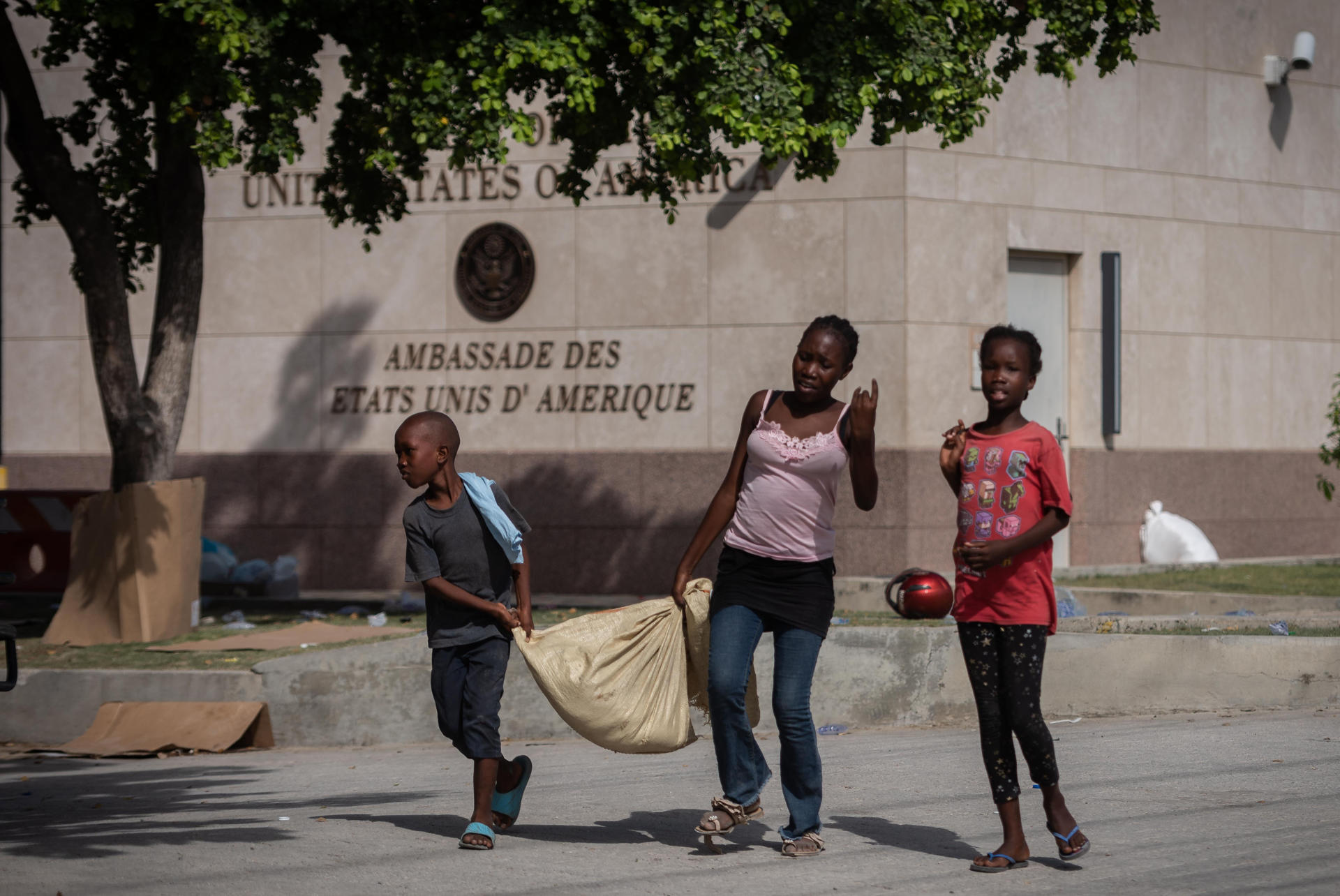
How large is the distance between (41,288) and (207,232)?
208 centimetres

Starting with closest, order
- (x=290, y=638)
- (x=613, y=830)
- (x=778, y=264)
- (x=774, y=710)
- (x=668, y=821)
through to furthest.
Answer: (x=774, y=710)
(x=613, y=830)
(x=668, y=821)
(x=290, y=638)
(x=778, y=264)

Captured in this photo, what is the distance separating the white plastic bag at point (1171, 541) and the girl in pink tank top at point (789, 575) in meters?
11.7

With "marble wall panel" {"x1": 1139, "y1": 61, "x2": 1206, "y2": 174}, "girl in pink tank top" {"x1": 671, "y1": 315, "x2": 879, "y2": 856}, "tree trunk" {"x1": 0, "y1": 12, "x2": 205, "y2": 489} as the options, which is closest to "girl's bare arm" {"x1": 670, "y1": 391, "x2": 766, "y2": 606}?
"girl in pink tank top" {"x1": 671, "y1": 315, "x2": 879, "y2": 856}

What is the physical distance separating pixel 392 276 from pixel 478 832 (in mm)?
11413

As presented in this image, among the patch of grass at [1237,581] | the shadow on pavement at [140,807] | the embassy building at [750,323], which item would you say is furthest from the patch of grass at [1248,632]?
the embassy building at [750,323]

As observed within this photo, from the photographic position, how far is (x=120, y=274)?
1183 centimetres

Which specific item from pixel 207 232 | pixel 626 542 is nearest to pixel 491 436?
pixel 626 542

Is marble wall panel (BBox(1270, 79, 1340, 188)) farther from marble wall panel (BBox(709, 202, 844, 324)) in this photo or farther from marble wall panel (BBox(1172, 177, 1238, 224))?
marble wall panel (BBox(709, 202, 844, 324))

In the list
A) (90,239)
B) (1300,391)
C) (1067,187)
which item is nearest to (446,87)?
(90,239)

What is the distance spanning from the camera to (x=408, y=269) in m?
16.8

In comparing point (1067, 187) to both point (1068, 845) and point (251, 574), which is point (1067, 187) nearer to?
point (251, 574)

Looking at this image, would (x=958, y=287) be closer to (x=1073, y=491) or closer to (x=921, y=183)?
(x=921, y=183)

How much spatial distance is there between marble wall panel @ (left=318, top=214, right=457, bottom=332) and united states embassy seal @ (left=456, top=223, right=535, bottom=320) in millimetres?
167

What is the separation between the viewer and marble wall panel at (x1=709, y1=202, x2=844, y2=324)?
612 inches
